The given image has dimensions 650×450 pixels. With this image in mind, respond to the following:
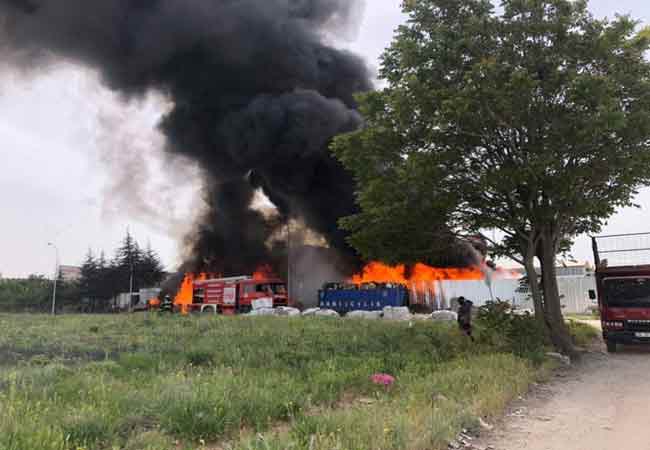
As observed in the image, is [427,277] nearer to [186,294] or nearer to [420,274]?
[420,274]

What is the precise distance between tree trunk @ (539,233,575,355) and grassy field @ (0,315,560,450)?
2.05 meters

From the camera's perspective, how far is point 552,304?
1326cm

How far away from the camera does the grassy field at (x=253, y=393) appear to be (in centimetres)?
472

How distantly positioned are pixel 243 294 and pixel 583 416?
974 inches

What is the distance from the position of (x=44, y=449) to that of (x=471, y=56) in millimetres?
11698

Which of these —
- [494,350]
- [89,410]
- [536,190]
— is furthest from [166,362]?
[536,190]

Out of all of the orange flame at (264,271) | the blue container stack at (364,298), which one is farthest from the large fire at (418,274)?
the orange flame at (264,271)

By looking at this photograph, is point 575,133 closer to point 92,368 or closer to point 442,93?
point 442,93

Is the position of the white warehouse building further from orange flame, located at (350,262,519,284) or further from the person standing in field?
the person standing in field

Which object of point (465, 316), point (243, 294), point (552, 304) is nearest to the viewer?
point (465, 316)

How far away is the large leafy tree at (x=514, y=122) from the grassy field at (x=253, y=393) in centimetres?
368

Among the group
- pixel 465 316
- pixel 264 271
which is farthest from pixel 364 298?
pixel 264 271

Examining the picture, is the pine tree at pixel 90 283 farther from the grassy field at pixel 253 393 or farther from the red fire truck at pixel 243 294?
the grassy field at pixel 253 393

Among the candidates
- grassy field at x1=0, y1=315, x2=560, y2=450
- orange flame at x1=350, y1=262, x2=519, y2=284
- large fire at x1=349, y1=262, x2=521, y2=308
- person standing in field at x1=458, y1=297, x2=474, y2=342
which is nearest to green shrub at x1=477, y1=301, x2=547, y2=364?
grassy field at x1=0, y1=315, x2=560, y2=450
